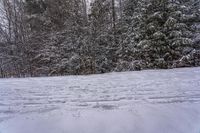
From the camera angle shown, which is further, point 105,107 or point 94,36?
point 94,36

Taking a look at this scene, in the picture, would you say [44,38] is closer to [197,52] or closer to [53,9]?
[53,9]

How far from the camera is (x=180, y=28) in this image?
29.5 feet

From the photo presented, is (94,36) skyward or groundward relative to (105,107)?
skyward

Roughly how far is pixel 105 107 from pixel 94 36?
678 cm

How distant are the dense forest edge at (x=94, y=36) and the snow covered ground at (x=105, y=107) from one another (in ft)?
13.3

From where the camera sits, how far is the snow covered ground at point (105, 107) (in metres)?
2.87

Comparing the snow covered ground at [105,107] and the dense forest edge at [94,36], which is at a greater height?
the dense forest edge at [94,36]

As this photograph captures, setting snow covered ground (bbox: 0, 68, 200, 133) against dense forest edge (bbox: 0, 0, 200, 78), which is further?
dense forest edge (bbox: 0, 0, 200, 78)

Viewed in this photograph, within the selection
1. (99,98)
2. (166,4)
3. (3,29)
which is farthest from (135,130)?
(3,29)

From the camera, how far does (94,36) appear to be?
1009cm

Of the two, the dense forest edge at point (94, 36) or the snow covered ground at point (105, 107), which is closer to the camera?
the snow covered ground at point (105, 107)

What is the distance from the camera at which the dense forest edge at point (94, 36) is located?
9062mm

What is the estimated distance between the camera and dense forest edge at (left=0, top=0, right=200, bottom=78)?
906 cm

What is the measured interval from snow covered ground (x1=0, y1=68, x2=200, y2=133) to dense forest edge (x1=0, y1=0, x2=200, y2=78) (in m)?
4.05
